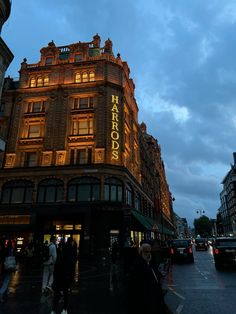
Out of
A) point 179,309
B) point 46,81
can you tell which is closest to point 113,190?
point 46,81

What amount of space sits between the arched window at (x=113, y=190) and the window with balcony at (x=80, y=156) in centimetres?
396

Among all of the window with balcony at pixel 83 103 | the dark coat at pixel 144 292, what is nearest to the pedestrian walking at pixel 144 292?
the dark coat at pixel 144 292

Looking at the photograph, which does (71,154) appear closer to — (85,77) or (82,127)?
(82,127)

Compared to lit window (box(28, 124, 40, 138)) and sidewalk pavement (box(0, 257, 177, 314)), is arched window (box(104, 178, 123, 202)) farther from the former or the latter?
sidewalk pavement (box(0, 257, 177, 314))

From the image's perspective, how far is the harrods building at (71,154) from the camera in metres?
34.5

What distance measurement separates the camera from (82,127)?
39344mm

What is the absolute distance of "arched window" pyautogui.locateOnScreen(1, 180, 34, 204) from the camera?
36.5 m

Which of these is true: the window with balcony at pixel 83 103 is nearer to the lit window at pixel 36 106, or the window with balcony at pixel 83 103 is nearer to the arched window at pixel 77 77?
the arched window at pixel 77 77

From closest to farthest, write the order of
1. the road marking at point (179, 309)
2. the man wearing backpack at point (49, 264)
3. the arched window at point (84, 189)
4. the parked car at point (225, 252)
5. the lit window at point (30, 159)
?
1. the road marking at point (179, 309)
2. the man wearing backpack at point (49, 264)
3. the parked car at point (225, 252)
4. the arched window at point (84, 189)
5. the lit window at point (30, 159)

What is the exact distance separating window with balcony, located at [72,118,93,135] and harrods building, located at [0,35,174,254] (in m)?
0.14

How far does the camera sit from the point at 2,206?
1425 inches

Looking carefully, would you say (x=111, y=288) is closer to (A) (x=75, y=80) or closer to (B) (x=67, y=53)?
(A) (x=75, y=80)

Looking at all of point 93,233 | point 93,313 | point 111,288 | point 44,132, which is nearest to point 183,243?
point 93,233

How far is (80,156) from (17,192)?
9.42 metres
